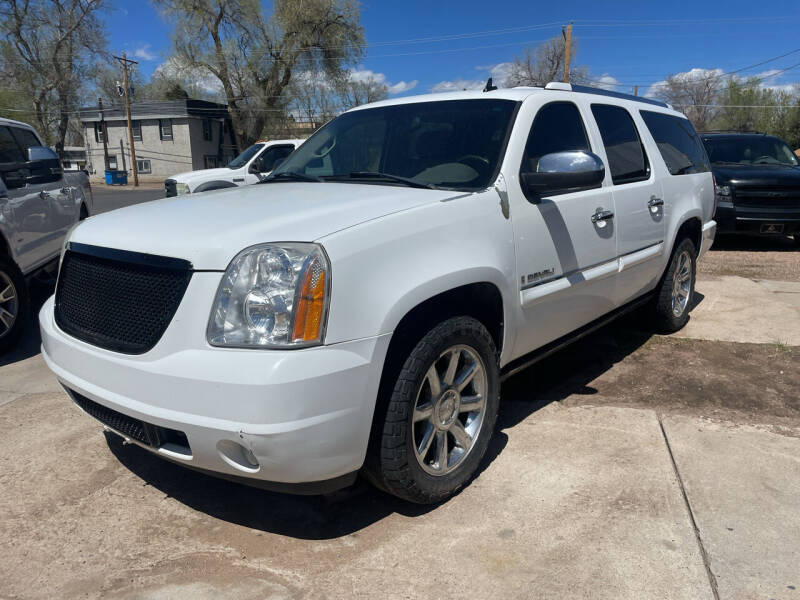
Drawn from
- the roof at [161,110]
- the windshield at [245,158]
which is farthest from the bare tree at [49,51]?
the windshield at [245,158]

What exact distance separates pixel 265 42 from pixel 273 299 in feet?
154

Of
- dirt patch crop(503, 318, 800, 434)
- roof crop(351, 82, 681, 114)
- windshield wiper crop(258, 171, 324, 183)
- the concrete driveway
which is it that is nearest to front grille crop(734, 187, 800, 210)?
dirt patch crop(503, 318, 800, 434)

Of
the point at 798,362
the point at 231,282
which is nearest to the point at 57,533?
the point at 231,282

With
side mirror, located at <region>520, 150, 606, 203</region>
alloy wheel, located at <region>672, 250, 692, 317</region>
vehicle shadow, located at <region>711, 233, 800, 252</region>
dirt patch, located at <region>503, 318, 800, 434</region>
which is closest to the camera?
side mirror, located at <region>520, 150, 606, 203</region>

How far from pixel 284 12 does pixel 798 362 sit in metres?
44.8

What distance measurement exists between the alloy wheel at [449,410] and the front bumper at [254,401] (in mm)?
405

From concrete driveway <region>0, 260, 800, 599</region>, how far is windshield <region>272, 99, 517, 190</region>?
151 centimetres

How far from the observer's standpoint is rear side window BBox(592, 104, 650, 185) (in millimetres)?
4098

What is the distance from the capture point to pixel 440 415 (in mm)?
2783

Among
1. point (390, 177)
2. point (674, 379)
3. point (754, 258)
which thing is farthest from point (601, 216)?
point (754, 258)

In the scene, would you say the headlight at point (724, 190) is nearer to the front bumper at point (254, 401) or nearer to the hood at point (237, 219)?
the hood at point (237, 219)

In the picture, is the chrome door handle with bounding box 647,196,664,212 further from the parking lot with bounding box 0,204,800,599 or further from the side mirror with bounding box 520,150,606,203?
the side mirror with bounding box 520,150,606,203

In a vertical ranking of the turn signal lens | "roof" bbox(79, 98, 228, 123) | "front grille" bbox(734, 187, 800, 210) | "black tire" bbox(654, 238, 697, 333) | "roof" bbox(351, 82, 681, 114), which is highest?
"roof" bbox(79, 98, 228, 123)

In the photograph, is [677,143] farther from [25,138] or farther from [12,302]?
[25,138]
